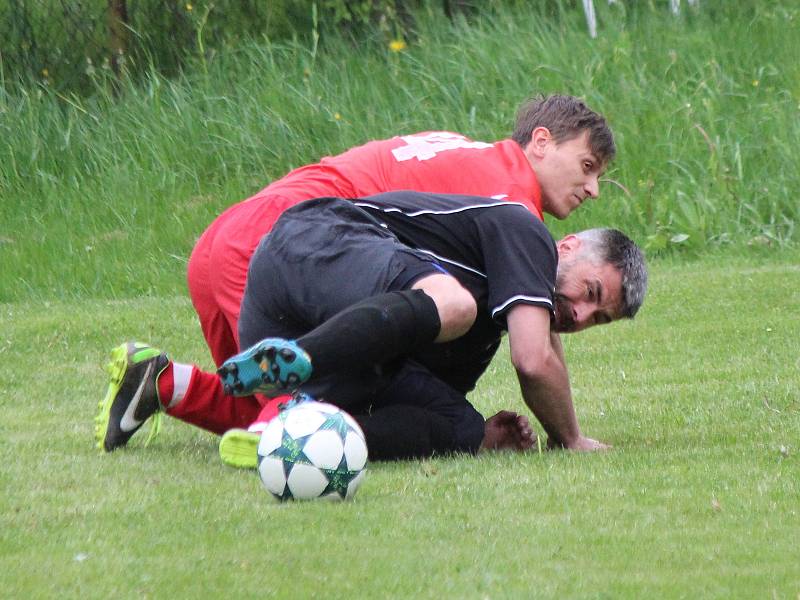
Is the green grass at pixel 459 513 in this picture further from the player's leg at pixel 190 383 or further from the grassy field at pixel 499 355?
the player's leg at pixel 190 383

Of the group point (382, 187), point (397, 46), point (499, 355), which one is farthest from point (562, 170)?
point (397, 46)

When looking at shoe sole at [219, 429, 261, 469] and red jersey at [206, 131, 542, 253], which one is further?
red jersey at [206, 131, 542, 253]

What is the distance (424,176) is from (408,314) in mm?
1397

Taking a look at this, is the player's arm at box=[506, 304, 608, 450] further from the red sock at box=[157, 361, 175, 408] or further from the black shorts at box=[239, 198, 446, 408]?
the red sock at box=[157, 361, 175, 408]

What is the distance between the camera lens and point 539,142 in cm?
588

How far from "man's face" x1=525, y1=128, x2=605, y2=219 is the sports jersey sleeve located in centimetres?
87

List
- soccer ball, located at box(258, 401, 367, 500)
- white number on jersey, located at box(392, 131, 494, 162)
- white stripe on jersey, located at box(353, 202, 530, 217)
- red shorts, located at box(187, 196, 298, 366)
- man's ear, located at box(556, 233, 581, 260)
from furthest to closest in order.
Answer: white number on jersey, located at box(392, 131, 494, 162)
red shorts, located at box(187, 196, 298, 366)
man's ear, located at box(556, 233, 581, 260)
white stripe on jersey, located at box(353, 202, 530, 217)
soccer ball, located at box(258, 401, 367, 500)

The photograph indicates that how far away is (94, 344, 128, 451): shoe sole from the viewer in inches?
211

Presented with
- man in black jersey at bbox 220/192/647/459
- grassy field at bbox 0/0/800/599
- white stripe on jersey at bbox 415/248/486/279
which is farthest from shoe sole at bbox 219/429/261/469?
white stripe on jersey at bbox 415/248/486/279

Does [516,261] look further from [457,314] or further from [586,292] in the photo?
[586,292]

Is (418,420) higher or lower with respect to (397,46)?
higher

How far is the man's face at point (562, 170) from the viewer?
19.1 ft

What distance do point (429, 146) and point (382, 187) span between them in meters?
0.27

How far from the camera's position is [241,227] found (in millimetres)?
5766
